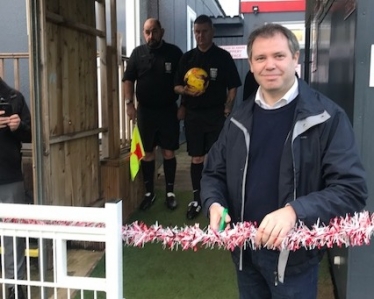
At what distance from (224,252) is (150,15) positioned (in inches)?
180

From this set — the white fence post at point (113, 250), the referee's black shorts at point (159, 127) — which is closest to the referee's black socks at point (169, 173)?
the referee's black shorts at point (159, 127)

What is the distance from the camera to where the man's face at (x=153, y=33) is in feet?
16.7

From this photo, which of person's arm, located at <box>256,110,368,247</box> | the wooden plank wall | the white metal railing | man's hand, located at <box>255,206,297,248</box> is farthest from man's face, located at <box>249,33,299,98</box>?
the wooden plank wall

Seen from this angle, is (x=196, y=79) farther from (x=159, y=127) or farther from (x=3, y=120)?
(x=3, y=120)

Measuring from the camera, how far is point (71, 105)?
405 cm

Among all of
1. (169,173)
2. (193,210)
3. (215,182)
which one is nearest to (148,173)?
(169,173)

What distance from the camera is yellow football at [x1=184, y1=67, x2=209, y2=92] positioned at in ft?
16.0

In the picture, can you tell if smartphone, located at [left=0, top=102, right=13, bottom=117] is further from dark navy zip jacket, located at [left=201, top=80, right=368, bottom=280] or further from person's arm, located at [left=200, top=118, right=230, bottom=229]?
dark navy zip jacket, located at [left=201, top=80, right=368, bottom=280]

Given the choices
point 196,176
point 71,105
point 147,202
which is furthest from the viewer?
point 147,202

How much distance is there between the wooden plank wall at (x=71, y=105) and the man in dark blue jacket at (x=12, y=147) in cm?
18

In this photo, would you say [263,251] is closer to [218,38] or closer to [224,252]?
[224,252]

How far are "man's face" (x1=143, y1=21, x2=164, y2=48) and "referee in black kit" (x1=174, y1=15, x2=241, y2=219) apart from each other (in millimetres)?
366

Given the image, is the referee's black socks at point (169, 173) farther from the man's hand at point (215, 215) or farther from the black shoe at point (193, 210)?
the man's hand at point (215, 215)

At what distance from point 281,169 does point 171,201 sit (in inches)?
141
